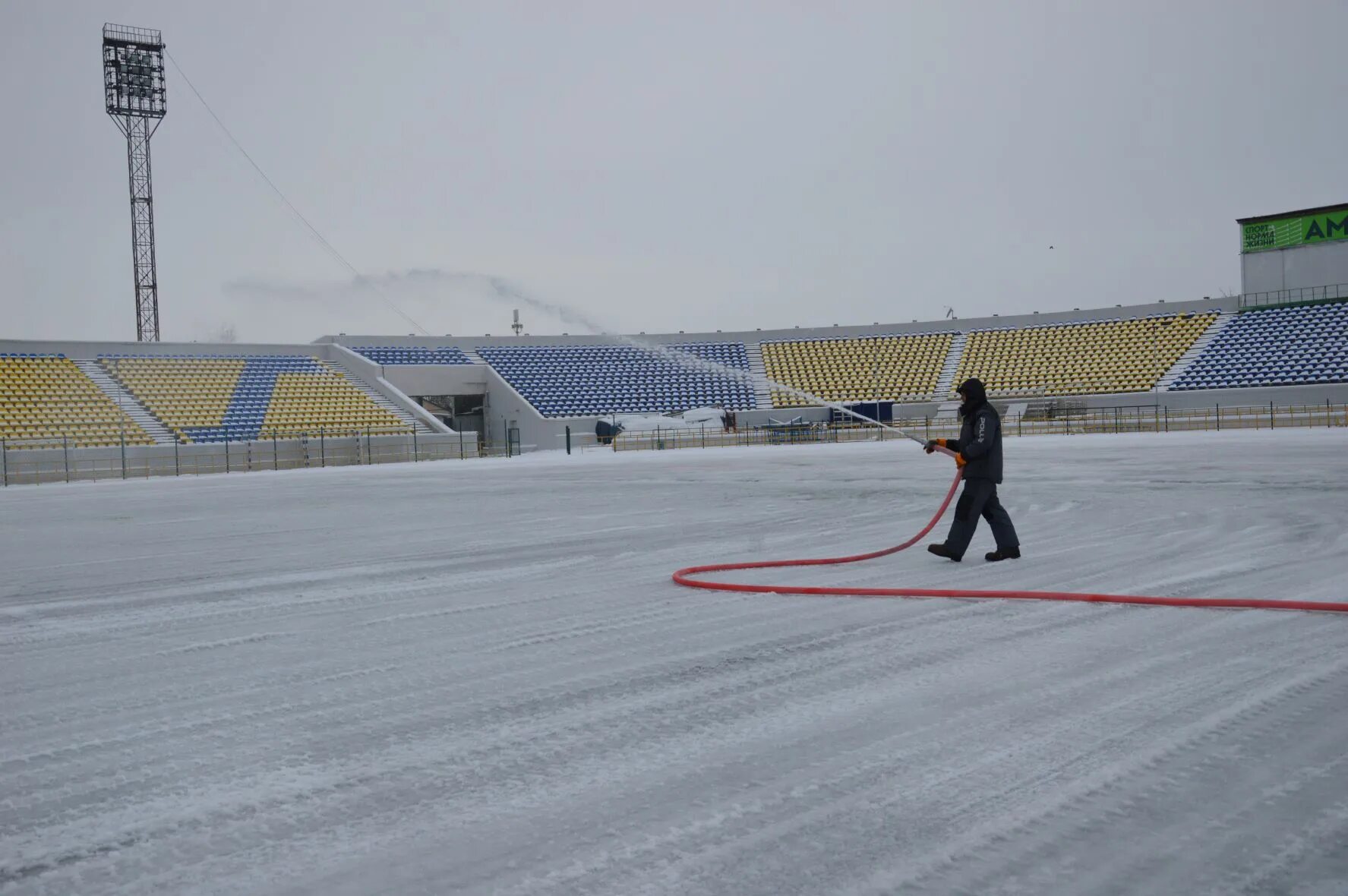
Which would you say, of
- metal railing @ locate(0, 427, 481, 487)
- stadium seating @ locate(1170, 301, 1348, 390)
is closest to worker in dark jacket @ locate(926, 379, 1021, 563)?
metal railing @ locate(0, 427, 481, 487)

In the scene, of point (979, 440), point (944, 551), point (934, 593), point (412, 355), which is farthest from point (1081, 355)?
point (934, 593)

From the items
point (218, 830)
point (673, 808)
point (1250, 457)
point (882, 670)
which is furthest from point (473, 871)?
point (1250, 457)

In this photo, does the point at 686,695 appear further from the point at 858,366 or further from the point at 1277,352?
the point at 858,366

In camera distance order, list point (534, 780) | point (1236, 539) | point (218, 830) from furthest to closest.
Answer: point (1236, 539)
point (534, 780)
point (218, 830)

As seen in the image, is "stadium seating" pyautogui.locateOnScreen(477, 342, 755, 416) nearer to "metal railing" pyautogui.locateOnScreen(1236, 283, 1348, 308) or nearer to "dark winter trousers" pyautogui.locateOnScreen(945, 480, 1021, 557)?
"metal railing" pyautogui.locateOnScreen(1236, 283, 1348, 308)

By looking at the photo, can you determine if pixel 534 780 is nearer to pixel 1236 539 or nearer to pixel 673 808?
pixel 673 808

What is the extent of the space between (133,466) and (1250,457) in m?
31.8

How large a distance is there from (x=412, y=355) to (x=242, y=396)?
10669 mm

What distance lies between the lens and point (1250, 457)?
865 inches

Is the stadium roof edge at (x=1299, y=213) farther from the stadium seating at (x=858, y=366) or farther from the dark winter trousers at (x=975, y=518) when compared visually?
the dark winter trousers at (x=975, y=518)

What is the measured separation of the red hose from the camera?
6129mm

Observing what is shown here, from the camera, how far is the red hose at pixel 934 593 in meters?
6.13

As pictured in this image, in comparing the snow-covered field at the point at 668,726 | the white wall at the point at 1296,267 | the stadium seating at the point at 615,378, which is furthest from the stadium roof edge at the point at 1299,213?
the snow-covered field at the point at 668,726

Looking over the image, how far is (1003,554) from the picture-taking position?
845cm
